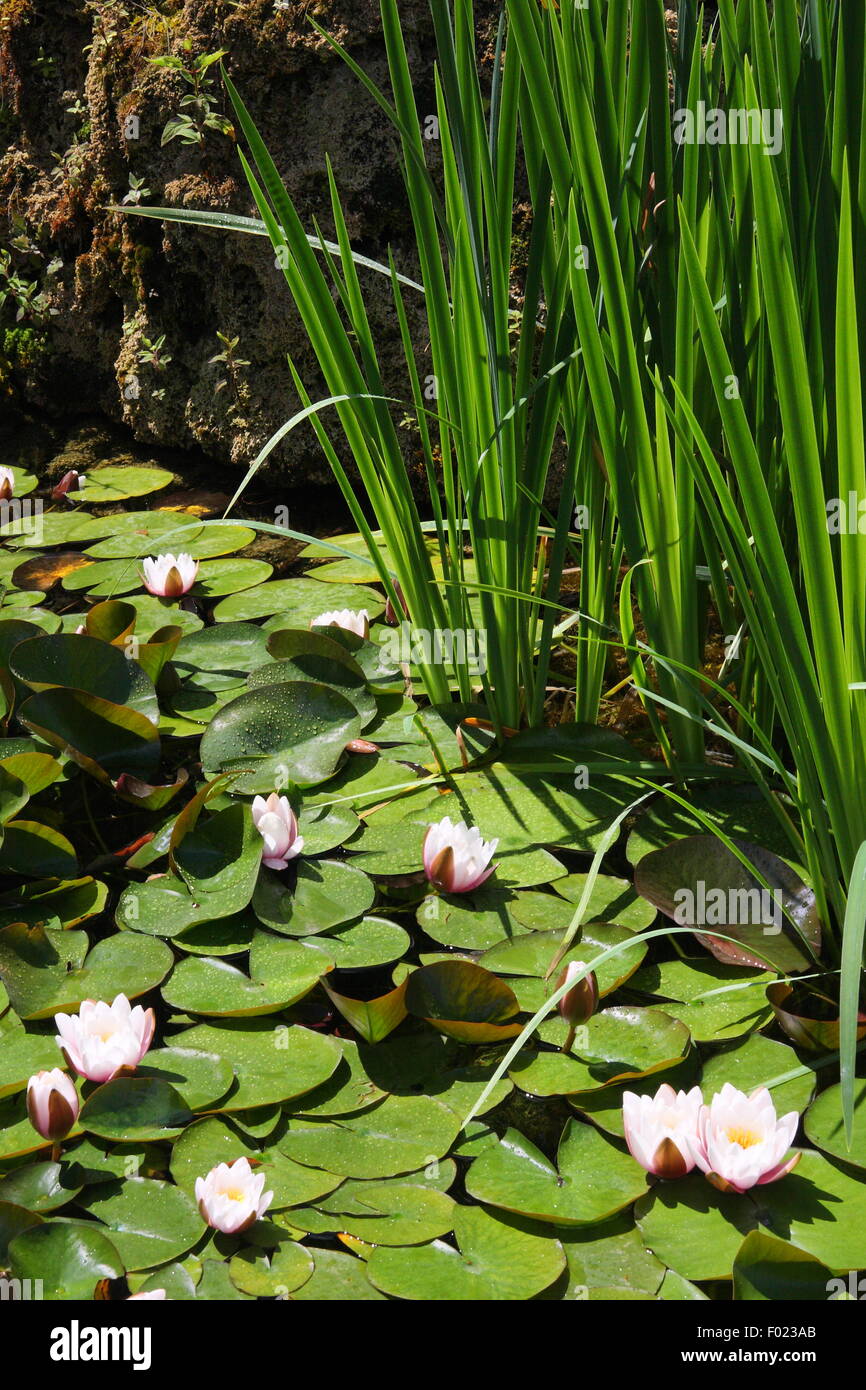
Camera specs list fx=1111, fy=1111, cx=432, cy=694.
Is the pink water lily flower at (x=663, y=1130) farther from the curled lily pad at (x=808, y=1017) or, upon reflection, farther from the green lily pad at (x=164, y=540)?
the green lily pad at (x=164, y=540)

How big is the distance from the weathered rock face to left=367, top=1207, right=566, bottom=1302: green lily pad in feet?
7.29

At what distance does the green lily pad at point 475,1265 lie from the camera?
1.17 m

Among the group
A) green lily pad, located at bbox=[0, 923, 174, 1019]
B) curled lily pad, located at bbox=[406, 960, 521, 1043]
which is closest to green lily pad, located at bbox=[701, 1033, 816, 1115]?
curled lily pad, located at bbox=[406, 960, 521, 1043]

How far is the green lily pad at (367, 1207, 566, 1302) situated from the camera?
1172mm

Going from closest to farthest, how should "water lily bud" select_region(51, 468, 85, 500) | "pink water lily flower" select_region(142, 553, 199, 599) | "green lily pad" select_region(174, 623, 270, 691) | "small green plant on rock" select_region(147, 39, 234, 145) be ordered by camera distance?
1. "green lily pad" select_region(174, 623, 270, 691)
2. "pink water lily flower" select_region(142, 553, 199, 599)
3. "small green plant on rock" select_region(147, 39, 234, 145)
4. "water lily bud" select_region(51, 468, 85, 500)

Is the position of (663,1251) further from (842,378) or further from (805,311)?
(805,311)

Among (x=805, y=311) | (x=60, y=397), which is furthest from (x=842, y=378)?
(x=60, y=397)

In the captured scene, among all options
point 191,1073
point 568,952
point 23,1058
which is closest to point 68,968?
point 23,1058

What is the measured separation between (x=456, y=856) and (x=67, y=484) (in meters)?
2.03

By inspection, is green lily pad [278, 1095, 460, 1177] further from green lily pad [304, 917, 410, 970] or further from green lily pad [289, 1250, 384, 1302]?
green lily pad [304, 917, 410, 970]

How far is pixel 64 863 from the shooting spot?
179cm

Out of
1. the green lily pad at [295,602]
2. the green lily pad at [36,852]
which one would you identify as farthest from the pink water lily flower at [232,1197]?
the green lily pad at [295,602]

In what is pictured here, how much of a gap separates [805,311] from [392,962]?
42.1 inches

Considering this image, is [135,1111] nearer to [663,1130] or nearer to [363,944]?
[363,944]
